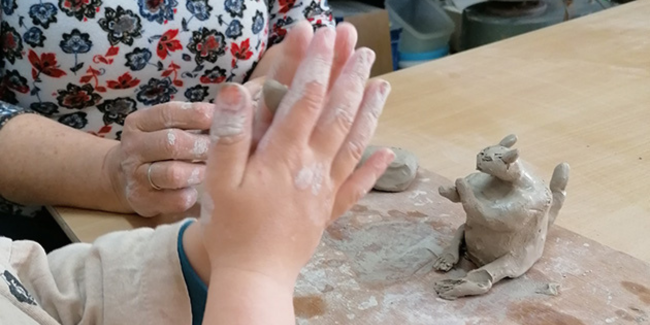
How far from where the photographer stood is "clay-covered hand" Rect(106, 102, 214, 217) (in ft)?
2.65

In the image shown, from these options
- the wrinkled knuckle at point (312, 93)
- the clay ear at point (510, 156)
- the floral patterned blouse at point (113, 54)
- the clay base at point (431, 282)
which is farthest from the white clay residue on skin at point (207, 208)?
the floral patterned blouse at point (113, 54)

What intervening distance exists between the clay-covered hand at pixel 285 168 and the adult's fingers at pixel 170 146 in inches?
11.2

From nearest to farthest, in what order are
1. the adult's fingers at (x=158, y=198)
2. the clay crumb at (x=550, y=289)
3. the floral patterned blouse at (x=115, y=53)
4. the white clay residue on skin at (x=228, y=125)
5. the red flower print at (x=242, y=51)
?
the white clay residue on skin at (x=228, y=125), the clay crumb at (x=550, y=289), the adult's fingers at (x=158, y=198), the floral patterned blouse at (x=115, y=53), the red flower print at (x=242, y=51)

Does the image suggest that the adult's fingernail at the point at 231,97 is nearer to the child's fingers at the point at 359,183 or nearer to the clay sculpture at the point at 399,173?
the child's fingers at the point at 359,183

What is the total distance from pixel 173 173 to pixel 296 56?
287 mm

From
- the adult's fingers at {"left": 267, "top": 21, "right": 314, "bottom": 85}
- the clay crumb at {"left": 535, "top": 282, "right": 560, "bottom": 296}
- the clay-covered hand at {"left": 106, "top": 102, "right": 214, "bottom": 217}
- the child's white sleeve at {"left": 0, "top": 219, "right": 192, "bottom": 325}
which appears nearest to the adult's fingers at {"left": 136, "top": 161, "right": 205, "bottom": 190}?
the clay-covered hand at {"left": 106, "top": 102, "right": 214, "bottom": 217}

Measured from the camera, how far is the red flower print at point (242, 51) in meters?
1.10

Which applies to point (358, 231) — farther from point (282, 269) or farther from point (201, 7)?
point (201, 7)

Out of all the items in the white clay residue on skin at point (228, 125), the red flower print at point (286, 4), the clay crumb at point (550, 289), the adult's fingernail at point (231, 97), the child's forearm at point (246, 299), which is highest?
the adult's fingernail at point (231, 97)

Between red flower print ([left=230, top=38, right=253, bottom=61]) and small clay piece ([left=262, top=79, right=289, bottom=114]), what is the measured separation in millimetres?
580

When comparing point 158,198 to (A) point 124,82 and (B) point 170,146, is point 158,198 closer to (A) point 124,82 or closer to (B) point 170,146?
(B) point 170,146

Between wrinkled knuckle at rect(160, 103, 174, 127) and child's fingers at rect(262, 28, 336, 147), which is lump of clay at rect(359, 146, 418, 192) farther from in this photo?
child's fingers at rect(262, 28, 336, 147)

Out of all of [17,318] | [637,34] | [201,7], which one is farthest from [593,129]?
[17,318]

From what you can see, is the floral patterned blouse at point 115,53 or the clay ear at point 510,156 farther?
the floral patterned blouse at point 115,53
